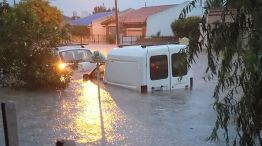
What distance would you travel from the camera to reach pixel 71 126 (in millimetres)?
10773

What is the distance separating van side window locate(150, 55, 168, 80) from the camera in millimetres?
16359

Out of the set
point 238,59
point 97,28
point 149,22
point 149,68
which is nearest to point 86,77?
point 149,68

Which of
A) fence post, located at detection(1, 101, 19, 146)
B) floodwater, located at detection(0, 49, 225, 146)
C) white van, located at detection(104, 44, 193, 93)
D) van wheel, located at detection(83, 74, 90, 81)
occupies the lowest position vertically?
floodwater, located at detection(0, 49, 225, 146)

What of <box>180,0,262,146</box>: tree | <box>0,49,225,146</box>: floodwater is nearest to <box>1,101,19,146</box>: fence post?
<box>180,0,262,146</box>: tree

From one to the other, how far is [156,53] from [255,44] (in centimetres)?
1288

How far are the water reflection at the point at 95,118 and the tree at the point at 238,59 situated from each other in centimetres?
526

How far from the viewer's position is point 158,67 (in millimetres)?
16531

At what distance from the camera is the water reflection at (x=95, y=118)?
31.8 ft

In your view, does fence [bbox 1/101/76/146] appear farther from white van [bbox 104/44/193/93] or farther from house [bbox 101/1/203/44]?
house [bbox 101/1/203/44]

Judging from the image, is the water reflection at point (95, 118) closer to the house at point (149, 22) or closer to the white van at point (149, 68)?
the white van at point (149, 68)

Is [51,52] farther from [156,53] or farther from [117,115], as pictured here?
[117,115]

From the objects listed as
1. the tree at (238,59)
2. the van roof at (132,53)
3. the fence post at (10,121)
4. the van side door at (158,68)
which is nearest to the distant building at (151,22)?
the van roof at (132,53)

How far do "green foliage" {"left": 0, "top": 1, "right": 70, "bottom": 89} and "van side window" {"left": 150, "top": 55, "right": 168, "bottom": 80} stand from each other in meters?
2.78

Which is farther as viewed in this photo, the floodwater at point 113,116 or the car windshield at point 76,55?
the car windshield at point 76,55
